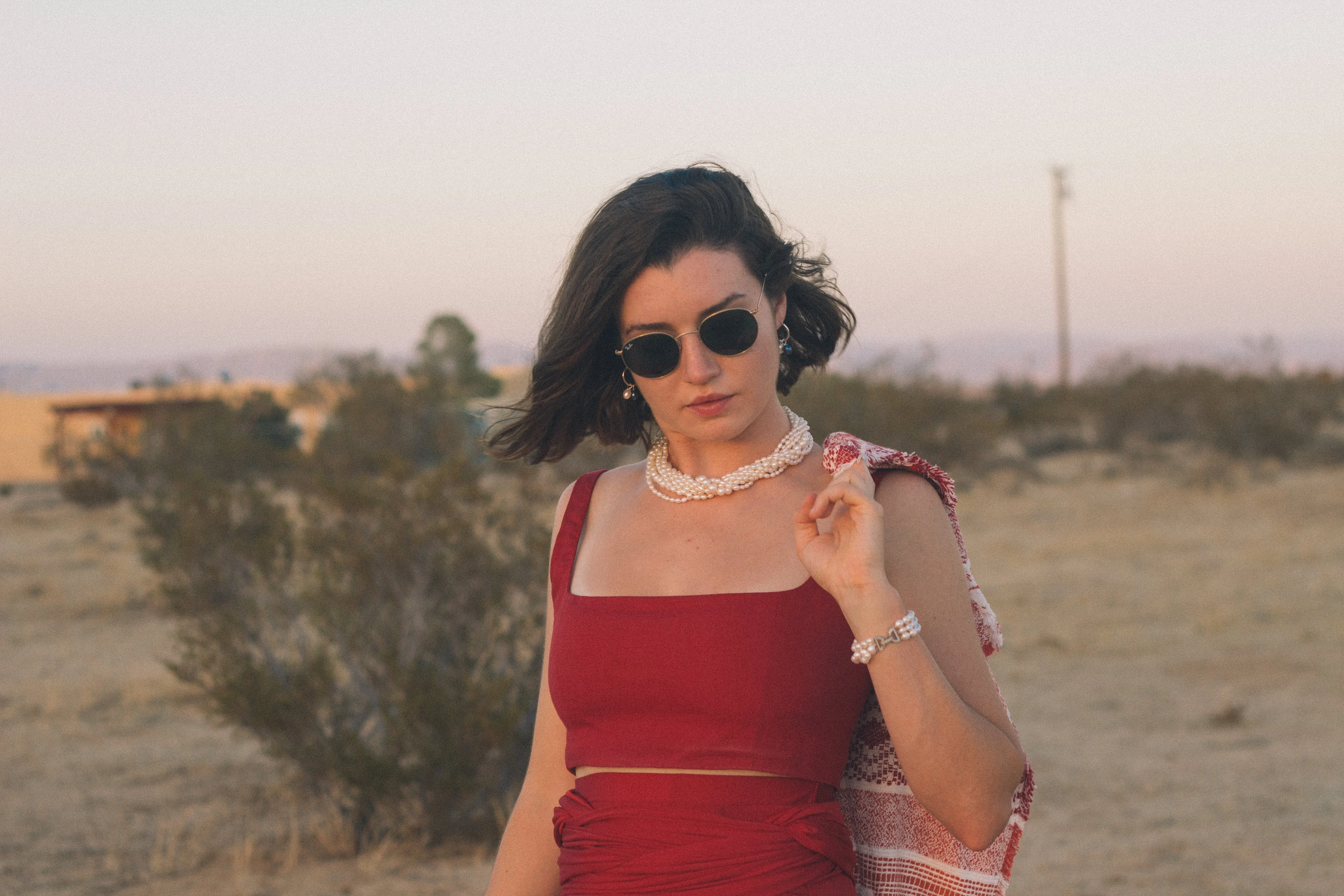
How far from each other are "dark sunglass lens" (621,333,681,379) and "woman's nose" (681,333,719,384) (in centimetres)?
1

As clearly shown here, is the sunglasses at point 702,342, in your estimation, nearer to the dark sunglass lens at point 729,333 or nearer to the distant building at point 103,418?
the dark sunglass lens at point 729,333

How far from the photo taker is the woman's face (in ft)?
6.78

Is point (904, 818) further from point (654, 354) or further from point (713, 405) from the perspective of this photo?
point (654, 354)

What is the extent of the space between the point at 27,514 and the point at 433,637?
1871 cm

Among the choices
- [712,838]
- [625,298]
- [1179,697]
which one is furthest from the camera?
[1179,697]

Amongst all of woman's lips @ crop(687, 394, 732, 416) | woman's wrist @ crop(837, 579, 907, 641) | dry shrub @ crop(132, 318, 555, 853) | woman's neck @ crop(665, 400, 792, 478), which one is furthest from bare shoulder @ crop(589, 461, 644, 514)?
dry shrub @ crop(132, 318, 555, 853)

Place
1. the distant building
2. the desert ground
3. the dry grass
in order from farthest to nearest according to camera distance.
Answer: the distant building
the dry grass
the desert ground

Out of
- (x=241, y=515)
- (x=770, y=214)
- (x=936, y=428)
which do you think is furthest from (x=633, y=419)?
(x=936, y=428)

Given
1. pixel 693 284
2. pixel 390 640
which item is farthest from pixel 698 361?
pixel 390 640

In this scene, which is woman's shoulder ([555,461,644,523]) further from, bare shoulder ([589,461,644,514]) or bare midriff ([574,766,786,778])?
bare midriff ([574,766,786,778])

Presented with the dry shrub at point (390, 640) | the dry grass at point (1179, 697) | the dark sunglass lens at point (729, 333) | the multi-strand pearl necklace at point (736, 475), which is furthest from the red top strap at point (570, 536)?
the dry grass at point (1179, 697)

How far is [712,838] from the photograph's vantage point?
5.96 ft

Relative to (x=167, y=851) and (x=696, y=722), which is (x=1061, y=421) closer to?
(x=167, y=851)

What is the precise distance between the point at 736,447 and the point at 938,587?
18.0 inches
